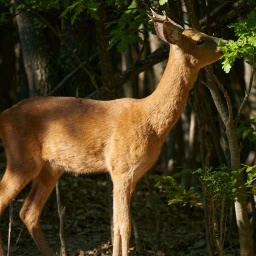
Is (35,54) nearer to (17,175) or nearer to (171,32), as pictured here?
(17,175)

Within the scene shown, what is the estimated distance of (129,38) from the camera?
344 inches

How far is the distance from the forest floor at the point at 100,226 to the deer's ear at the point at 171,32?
2745 mm

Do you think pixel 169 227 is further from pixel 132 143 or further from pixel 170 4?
pixel 132 143

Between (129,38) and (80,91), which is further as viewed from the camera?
(80,91)

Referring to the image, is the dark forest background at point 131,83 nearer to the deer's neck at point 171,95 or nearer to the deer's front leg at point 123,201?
the deer's neck at point 171,95

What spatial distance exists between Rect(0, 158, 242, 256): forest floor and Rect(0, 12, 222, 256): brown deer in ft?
4.78

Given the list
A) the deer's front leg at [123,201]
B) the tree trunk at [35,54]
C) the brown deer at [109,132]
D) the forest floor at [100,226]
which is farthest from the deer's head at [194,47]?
the tree trunk at [35,54]

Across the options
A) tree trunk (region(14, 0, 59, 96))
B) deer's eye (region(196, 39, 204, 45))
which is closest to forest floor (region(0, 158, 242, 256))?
tree trunk (region(14, 0, 59, 96))

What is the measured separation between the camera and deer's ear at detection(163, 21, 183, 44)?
7254 millimetres

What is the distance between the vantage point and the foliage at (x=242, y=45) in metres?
6.87

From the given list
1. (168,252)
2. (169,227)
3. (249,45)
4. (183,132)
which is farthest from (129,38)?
(183,132)

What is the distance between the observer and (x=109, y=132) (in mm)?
7867

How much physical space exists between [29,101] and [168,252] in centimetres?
341

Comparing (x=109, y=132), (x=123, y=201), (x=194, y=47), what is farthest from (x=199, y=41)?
(x=123, y=201)
